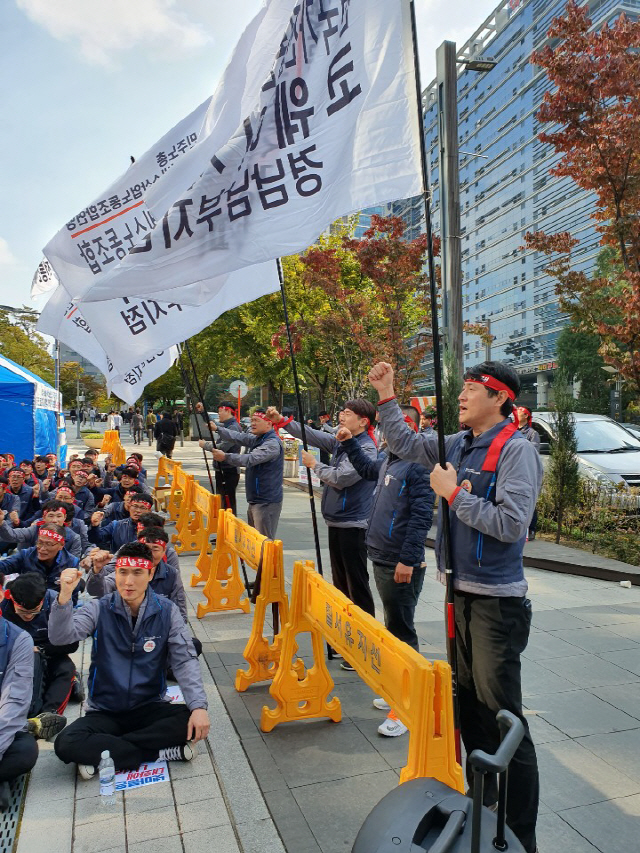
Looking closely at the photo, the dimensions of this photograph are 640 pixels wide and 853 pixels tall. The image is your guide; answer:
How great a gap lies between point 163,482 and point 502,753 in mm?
16161

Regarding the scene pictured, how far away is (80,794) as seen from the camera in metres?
3.60

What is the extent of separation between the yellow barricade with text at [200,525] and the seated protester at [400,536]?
365 cm

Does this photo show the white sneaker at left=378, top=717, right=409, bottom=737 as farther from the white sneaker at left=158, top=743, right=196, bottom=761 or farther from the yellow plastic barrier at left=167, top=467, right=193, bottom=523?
the yellow plastic barrier at left=167, top=467, right=193, bottom=523

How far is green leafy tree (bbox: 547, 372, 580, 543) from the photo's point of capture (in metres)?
9.88

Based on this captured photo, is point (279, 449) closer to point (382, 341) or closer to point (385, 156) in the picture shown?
point (385, 156)

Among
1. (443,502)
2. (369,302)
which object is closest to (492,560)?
(443,502)

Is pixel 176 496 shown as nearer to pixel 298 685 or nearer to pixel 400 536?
pixel 298 685

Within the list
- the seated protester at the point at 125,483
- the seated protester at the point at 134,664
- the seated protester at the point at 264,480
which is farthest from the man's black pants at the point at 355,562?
the seated protester at the point at 125,483

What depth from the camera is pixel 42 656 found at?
4.83 metres

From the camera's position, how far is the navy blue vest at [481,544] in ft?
9.62

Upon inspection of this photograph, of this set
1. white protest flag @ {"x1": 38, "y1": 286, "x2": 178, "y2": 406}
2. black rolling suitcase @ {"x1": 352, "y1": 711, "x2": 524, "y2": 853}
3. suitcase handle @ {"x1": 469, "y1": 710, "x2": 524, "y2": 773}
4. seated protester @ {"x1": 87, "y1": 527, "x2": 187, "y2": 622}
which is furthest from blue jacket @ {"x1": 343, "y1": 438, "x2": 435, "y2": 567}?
white protest flag @ {"x1": 38, "y1": 286, "x2": 178, "y2": 406}

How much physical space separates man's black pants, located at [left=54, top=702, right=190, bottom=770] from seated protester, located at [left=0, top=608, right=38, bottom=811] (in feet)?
0.65

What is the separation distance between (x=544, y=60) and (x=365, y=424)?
6592mm

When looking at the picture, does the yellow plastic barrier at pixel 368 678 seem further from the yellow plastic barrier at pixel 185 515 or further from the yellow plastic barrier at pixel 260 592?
the yellow plastic barrier at pixel 185 515
